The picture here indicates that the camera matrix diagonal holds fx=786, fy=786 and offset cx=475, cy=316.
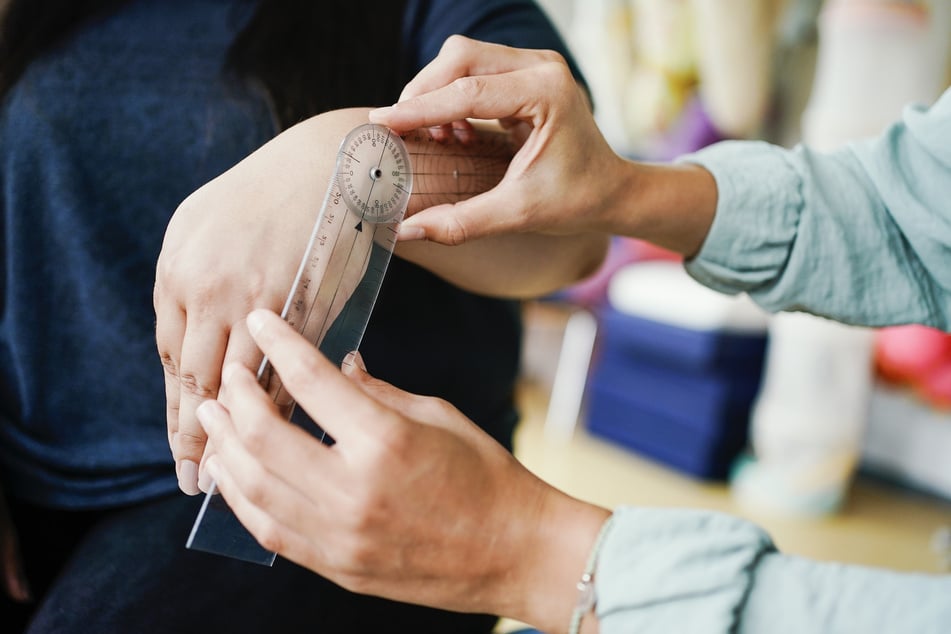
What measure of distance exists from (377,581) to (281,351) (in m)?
0.14

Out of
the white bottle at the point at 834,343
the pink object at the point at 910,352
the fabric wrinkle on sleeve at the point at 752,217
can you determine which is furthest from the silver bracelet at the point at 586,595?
the pink object at the point at 910,352

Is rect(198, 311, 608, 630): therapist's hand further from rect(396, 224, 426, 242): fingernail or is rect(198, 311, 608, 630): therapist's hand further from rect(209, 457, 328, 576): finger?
rect(396, 224, 426, 242): fingernail

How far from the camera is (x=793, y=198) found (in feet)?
2.28

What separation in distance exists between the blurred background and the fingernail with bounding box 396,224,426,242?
1324 mm

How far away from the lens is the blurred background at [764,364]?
1668 mm

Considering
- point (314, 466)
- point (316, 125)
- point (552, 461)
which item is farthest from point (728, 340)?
point (314, 466)

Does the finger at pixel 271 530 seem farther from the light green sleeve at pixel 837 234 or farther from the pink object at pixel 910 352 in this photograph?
the pink object at pixel 910 352

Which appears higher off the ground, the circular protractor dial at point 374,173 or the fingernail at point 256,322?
the circular protractor dial at point 374,173

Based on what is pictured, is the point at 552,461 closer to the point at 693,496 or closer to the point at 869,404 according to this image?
the point at 693,496

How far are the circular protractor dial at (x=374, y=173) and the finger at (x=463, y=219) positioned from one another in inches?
0.8

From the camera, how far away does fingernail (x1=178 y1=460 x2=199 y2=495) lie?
21.9 inches

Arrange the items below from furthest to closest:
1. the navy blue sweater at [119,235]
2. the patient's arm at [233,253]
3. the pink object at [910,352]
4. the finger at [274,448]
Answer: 1. the pink object at [910,352]
2. the navy blue sweater at [119,235]
3. the patient's arm at [233,253]
4. the finger at [274,448]

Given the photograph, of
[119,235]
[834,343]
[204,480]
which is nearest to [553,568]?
[204,480]

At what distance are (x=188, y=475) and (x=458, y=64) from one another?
1.13ft
